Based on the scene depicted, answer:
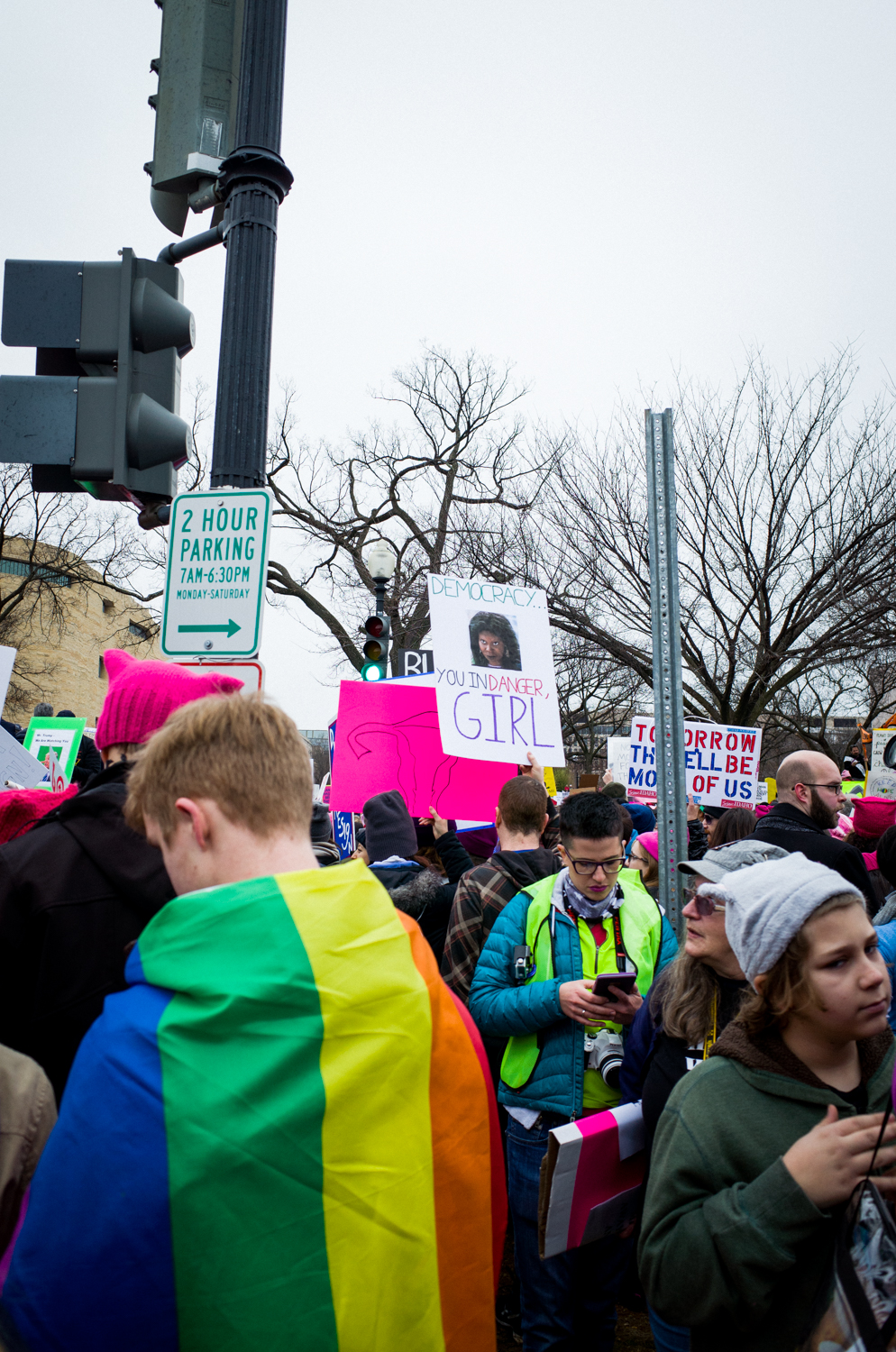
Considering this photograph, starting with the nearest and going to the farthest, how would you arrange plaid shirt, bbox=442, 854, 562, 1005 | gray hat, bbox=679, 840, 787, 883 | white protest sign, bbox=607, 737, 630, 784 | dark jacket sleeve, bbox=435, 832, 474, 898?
gray hat, bbox=679, 840, 787, 883, plaid shirt, bbox=442, 854, 562, 1005, dark jacket sleeve, bbox=435, 832, 474, 898, white protest sign, bbox=607, 737, 630, 784

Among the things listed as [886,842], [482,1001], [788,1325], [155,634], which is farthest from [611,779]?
[155,634]

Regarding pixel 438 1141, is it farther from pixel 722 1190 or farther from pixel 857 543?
pixel 857 543

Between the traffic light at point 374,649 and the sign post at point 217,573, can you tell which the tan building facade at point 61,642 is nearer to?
the traffic light at point 374,649

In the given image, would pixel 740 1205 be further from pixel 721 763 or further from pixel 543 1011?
pixel 721 763

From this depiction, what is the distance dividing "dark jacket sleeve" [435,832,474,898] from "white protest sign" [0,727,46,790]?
211 centimetres

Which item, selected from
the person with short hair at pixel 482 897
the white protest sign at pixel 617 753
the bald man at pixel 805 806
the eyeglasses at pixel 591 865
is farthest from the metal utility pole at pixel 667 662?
the white protest sign at pixel 617 753

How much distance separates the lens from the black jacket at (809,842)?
4832 mm

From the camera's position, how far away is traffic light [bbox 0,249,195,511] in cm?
404

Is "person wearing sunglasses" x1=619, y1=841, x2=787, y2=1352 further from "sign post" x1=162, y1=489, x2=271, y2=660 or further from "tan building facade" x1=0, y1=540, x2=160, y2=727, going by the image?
"tan building facade" x1=0, y1=540, x2=160, y2=727

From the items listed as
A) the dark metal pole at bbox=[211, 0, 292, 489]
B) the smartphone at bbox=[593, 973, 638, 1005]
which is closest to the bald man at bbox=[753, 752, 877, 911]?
the smartphone at bbox=[593, 973, 638, 1005]

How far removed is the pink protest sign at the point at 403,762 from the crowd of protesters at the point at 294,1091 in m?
3.33

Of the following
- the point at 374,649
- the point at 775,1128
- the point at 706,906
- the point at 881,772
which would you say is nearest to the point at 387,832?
the point at 706,906

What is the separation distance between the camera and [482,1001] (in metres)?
3.43

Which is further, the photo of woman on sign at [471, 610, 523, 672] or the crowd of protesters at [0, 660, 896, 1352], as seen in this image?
the photo of woman on sign at [471, 610, 523, 672]
